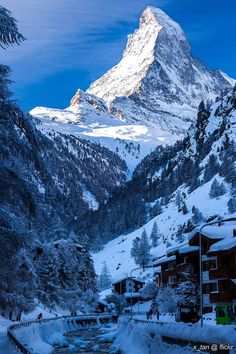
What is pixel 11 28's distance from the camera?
51.8ft

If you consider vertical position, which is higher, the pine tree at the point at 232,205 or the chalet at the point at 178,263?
the pine tree at the point at 232,205

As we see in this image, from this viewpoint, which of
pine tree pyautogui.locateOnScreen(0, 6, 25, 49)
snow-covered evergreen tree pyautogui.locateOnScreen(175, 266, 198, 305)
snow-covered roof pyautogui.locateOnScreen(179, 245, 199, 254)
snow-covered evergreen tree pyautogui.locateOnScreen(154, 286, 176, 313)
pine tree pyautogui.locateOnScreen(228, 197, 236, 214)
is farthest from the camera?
pine tree pyautogui.locateOnScreen(228, 197, 236, 214)

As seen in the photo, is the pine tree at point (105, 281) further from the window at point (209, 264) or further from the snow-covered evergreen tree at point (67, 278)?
the window at point (209, 264)

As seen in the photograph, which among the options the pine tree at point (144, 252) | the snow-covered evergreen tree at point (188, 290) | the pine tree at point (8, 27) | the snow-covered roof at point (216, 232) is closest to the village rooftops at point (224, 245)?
the snow-covered roof at point (216, 232)

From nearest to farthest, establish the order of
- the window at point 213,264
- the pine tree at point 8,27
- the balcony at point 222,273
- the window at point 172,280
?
1. the pine tree at point 8,27
2. the balcony at point 222,273
3. the window at point 213,264
4. the window at point 172,280

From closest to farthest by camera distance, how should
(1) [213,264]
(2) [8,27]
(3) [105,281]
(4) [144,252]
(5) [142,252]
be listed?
1. (2) [8,27]
2. (1) [213,264]
3. (3) [105,281]
4. (4) [144,252]
5. (5) [142,252]

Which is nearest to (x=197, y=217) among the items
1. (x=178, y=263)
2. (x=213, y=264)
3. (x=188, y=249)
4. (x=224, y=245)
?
(x=178, y=263)

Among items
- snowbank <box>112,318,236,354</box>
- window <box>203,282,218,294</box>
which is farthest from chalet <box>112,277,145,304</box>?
snowbank <box>112,318,236,354</box>

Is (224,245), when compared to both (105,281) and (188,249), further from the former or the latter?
(105,281)

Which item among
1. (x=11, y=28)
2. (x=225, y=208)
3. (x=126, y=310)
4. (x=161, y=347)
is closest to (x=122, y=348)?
(x=161, y=347)

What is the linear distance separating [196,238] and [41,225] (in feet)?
156

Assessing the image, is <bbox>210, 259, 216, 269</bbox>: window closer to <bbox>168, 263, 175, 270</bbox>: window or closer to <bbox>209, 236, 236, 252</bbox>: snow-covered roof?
<bbox>209, 236, 236, 252</bbox>: snow-covered roof

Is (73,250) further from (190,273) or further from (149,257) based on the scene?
(149,257)

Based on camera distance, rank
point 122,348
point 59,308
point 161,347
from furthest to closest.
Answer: point 59,308, point 122,348, point 161,347
